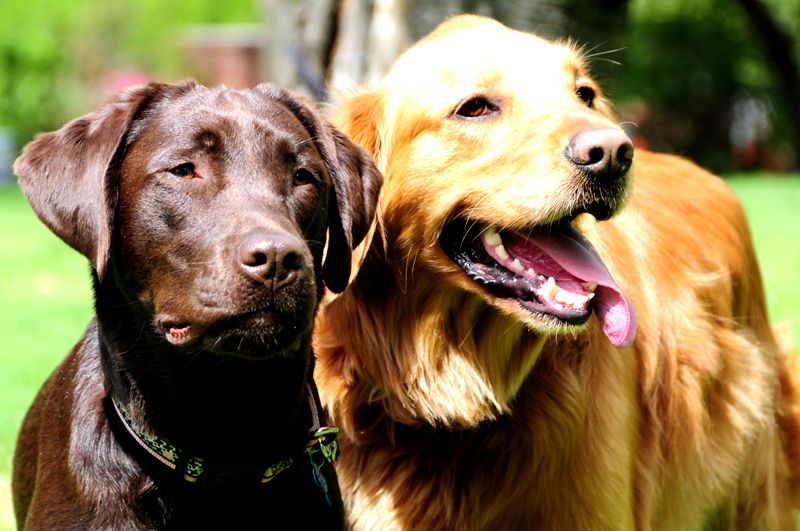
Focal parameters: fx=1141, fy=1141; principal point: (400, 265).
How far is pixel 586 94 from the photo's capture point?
4188 millimetres

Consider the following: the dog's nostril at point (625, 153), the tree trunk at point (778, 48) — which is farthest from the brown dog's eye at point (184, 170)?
the tree trunk at point (778, 48)

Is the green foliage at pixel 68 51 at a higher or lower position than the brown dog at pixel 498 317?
lower

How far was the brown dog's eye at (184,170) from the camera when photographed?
346 cm

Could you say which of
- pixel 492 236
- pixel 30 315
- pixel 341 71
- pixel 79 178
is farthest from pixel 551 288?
pixel 30 315

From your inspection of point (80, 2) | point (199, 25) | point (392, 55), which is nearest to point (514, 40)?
point (392, 55)

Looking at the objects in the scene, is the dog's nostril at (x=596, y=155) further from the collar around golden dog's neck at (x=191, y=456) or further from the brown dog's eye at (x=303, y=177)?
the collar around golden dog's neck at (x=191, y=456)

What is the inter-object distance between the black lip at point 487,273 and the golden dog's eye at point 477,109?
361mm

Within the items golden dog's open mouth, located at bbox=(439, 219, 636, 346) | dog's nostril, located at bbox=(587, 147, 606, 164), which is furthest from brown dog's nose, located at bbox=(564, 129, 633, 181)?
golden dog's open mouth, located at bbox=(439, 219, 636, 346)

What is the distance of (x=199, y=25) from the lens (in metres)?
58.7

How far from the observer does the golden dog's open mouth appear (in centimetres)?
378

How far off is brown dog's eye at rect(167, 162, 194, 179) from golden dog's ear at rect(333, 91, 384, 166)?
0.84 m

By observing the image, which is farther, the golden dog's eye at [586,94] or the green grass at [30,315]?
the green grass at [30,315]

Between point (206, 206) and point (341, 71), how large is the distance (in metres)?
4.71

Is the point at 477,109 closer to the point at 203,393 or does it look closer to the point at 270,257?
the point at 270,257
